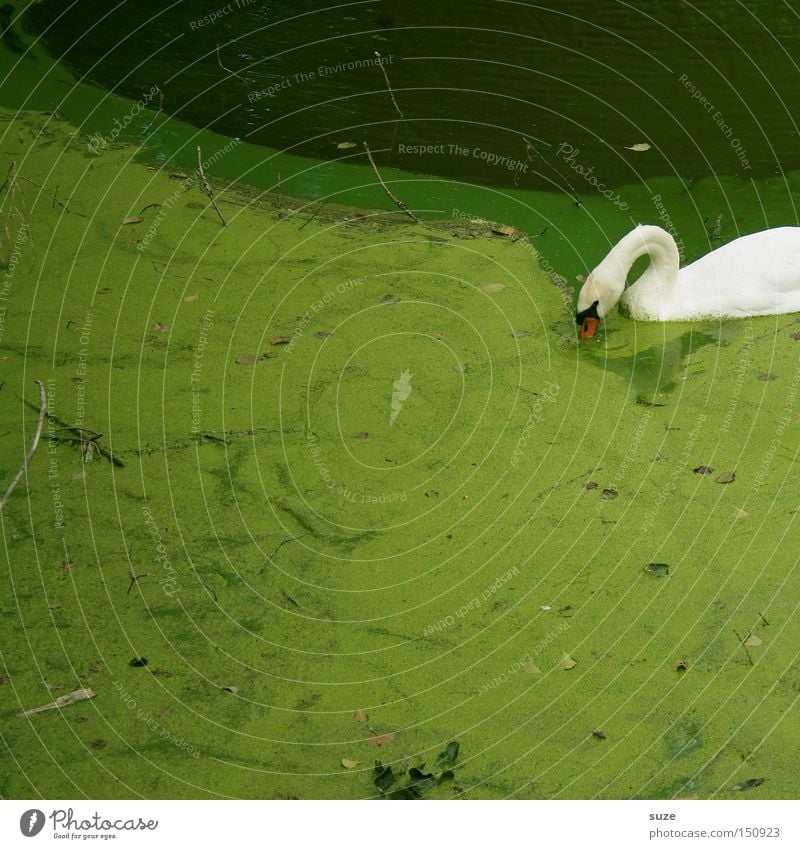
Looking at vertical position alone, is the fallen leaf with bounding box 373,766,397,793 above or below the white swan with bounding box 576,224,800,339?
below

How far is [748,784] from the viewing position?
3938mm

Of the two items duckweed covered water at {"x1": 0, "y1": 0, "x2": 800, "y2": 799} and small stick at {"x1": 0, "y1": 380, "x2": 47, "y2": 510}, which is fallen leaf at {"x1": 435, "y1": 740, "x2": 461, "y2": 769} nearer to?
duckweed covered water at {"x1": 0, "y1": 0, "x2": 800, "y2": 799}

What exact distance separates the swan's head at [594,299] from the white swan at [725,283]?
0.24 ft

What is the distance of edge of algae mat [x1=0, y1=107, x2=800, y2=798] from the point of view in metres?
4.16

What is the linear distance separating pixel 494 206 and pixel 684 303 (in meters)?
1.58

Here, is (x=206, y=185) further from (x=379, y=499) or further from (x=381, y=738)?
(x=381, y=738)

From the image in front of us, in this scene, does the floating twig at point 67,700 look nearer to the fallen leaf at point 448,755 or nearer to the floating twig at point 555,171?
the fallen leaf at point 448,755

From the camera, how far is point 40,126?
8.17 m

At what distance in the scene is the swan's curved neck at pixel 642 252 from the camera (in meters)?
6.19

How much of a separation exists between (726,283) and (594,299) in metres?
0.88

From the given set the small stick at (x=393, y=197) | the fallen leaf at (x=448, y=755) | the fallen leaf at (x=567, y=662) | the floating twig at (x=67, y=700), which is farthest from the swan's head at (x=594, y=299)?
the floating twig at (x=67, y=700)

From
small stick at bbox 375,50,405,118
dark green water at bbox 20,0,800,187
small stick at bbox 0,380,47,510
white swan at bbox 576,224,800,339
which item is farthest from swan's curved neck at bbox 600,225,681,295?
small stick at bbox 0,380,47,510

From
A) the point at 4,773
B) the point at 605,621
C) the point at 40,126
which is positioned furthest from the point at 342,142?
the point at 4,773

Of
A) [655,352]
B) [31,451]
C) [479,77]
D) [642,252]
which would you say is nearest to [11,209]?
[31,451]
